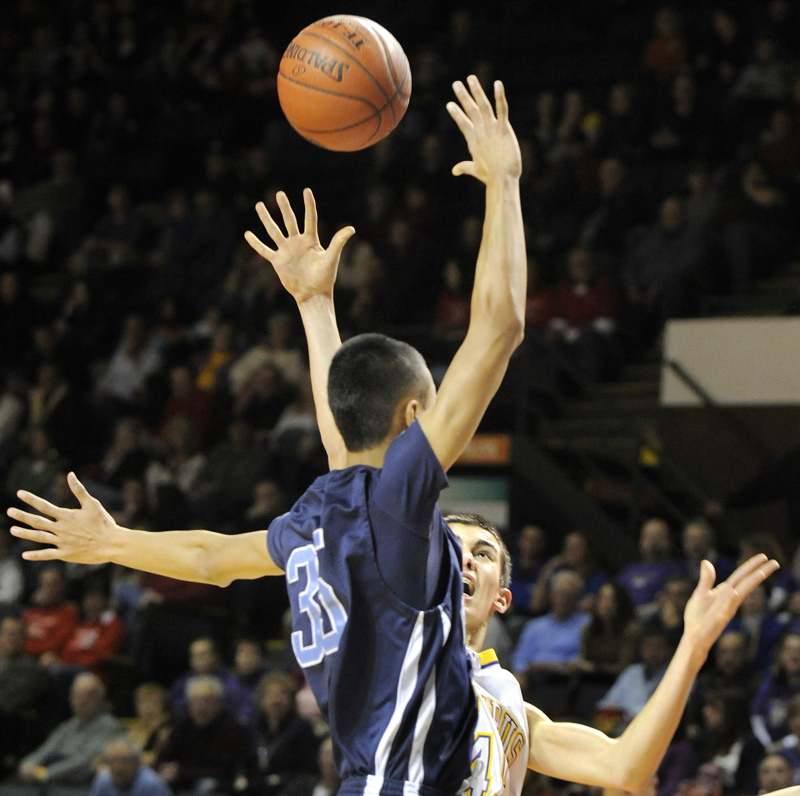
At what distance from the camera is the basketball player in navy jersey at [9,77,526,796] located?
2.50 metres

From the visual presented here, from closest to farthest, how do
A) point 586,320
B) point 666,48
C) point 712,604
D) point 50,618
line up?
point 712,604, point 50,618, point 586,320, point 666,48

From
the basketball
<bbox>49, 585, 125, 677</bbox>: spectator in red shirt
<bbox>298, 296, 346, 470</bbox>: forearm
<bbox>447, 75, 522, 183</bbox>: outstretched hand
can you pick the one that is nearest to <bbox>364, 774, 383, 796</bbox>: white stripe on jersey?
<bbox>298, 296, 346, 470</bbox>: forearm

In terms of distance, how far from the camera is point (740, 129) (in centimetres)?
1089

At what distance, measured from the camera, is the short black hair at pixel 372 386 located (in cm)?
262

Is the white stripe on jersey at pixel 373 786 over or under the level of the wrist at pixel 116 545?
under

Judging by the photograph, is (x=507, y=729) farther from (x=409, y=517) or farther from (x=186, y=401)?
(x=186, y=401)

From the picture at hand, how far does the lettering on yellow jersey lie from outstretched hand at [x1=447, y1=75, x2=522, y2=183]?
48.7 inches

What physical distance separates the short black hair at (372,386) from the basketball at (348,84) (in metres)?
1.38

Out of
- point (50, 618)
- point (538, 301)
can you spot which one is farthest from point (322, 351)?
point (538, 301)

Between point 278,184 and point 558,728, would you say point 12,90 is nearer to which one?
point 278,184

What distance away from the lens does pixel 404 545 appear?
2.54 m

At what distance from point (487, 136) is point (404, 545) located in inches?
31.6

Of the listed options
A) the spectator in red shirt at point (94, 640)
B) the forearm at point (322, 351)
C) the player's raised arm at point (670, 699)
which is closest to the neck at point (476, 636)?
the player's raised arm at point (670, 699)

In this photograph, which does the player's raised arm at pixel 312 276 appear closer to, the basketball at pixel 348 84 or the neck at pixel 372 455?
the basketball at pixel 348 84
